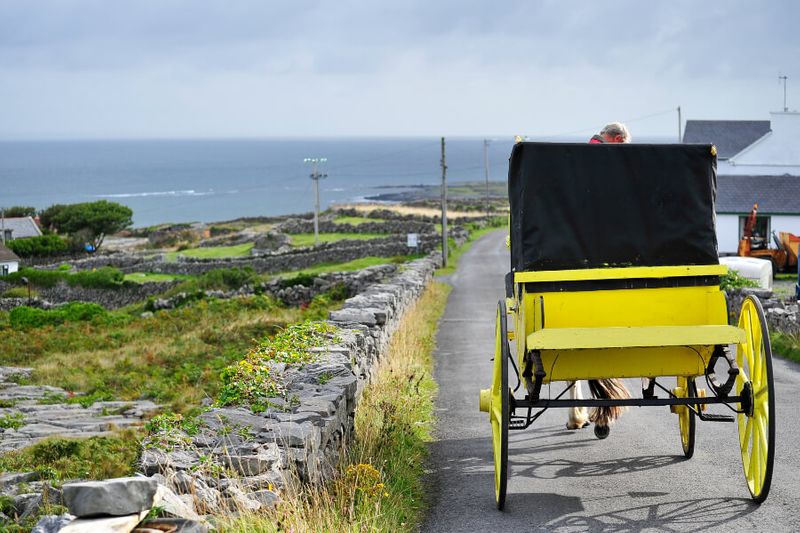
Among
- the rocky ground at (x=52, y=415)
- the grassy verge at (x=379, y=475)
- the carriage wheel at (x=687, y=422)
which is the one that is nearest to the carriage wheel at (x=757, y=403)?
the carriage wheel at (x=687, y=422)

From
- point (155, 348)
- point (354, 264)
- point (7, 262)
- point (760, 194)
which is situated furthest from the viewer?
point (7, 262)

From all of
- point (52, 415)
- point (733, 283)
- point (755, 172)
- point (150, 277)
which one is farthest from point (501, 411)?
point (150, 277)

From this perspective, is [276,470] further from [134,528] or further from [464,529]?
[134,528]

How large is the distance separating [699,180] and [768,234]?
144 feet

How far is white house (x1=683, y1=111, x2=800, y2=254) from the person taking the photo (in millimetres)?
49438

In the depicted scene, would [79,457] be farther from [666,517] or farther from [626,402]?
[666,517]

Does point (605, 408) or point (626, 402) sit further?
point (605, 408)

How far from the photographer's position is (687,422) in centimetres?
959

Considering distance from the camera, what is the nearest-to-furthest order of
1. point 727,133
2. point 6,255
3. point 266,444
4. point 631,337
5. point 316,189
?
point 631,337 < point 266,444 < point 727,133 < point 316,189 < point 6,255

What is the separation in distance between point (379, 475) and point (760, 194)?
153 feet

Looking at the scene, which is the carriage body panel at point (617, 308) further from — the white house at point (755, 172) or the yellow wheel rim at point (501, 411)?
the white house at point (755, 172)

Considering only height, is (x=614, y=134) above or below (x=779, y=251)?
above

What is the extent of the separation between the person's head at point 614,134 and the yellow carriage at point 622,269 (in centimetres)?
154

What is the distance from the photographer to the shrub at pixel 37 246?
88.2 meters
